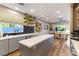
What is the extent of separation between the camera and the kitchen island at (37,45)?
2.06m

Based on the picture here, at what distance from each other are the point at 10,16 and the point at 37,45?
2.15 ft

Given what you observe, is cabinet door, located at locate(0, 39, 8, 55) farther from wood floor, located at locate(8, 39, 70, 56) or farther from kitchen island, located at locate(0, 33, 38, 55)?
wood floor, located at locate(8, 39, 70, 56)

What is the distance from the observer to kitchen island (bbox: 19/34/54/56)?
2.06 metres

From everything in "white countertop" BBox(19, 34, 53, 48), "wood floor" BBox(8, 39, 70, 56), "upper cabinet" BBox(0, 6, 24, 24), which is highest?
"upper cabinet" BBox(0, 6, 24, 24)


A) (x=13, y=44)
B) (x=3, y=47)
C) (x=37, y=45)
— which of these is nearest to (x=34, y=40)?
(x=37, y=45)

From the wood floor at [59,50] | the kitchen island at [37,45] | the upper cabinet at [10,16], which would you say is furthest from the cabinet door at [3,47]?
the upper cabinet at [10,16]

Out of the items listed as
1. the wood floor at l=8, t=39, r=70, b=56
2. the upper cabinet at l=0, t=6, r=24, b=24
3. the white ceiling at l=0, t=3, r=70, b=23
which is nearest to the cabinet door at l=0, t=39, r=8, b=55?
the wood floor at l=8, t=39, r=70, b=56

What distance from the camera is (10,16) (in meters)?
2.08

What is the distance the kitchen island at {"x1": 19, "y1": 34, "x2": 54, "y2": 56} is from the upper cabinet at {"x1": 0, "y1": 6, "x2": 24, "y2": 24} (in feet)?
1.20

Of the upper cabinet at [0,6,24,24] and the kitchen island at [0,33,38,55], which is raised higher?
the upper cabinet at [0,6,24,24]

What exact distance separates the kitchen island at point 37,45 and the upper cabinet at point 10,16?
0.37 m

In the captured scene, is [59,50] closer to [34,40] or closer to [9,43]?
[34,40]

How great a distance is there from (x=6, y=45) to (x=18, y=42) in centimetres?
21

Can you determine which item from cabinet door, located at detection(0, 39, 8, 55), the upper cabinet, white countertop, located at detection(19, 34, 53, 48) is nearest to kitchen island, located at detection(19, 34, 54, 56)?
white countertop, located at detection(19, 34, 53, 48)
